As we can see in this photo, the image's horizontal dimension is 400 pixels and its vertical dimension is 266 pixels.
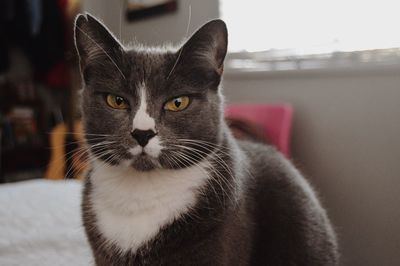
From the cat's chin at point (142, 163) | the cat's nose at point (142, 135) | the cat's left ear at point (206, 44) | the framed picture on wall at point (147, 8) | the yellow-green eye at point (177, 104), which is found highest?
the framed picture on wall at point (147, 8)

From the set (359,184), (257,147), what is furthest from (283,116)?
(257,147)

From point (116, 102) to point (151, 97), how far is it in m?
0.07

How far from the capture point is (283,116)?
1653mm

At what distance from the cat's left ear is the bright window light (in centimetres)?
78

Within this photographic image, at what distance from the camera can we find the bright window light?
1.47 m

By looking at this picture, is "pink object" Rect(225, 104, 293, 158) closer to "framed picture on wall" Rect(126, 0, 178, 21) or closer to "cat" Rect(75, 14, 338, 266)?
"cat" Rect(75, 14, 338, 266)

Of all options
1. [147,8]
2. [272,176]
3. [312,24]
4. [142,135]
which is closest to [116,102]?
[142,135]

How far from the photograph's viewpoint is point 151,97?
83 centimetres

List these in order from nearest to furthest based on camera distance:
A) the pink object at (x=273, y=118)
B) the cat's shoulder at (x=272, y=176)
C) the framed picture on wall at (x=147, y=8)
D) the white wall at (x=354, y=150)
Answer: the cat's shoulder at (x=272, y=176), the white wall at (x=354, y=150), the pink object at (x=273, y=118), the framed picture on wall at (x=147, y=8)

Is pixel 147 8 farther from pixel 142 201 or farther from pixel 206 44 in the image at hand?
pixel 142 201

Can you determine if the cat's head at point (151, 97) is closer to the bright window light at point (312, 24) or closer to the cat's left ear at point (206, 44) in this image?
the cat's left ear at point (206, 44)

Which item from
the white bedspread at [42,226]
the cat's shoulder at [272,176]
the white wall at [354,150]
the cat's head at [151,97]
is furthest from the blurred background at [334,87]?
the cat's shoulder at [272,176]

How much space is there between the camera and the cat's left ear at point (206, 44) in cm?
87

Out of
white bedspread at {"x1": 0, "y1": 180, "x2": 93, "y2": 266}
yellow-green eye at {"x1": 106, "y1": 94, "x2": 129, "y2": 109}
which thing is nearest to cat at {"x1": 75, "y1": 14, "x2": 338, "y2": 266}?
yellow-green eye at {"x1": 106, "y1": 94, "x2": 129, "y2": 109}
